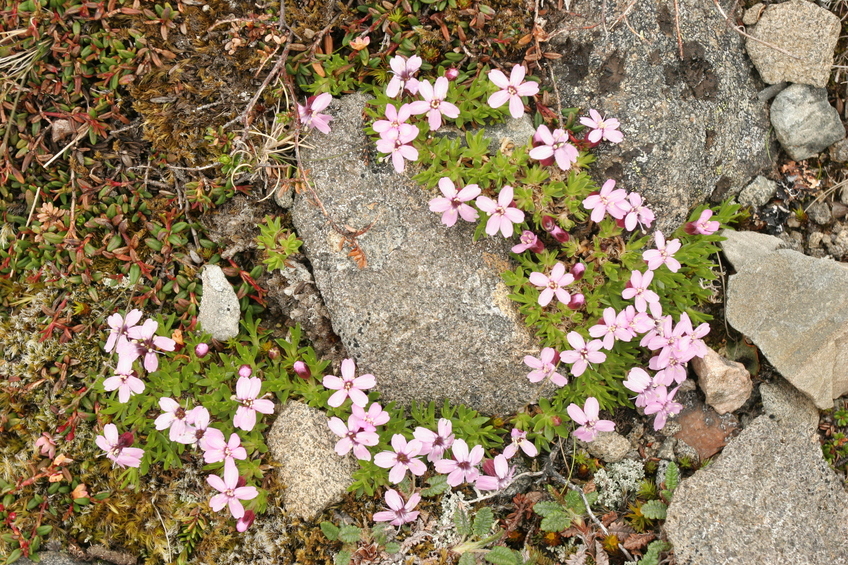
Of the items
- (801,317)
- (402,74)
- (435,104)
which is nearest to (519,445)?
(801,317)

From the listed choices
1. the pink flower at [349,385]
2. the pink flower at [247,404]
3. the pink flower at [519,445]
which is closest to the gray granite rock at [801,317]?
the pink flower at [519,445]

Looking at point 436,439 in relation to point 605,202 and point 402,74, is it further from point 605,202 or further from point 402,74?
point 402,74

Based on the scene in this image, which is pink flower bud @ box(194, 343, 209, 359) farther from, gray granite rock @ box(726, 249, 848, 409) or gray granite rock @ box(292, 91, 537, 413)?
gray granite rock @ box(726, 249, 848, 409)

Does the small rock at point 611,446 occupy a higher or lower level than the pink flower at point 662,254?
lower

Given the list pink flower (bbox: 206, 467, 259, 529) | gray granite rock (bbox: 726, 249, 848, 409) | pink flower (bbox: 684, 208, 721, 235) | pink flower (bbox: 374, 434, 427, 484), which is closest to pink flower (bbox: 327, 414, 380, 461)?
pink flower (bbox: 374, 434, 427, 484)

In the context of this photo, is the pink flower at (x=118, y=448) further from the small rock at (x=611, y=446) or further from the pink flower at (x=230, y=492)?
the small rock at (x=611, y=446)

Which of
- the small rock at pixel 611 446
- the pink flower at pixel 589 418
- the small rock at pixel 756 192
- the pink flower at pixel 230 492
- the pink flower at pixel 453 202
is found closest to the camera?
the pink flower at pixel 230 492
